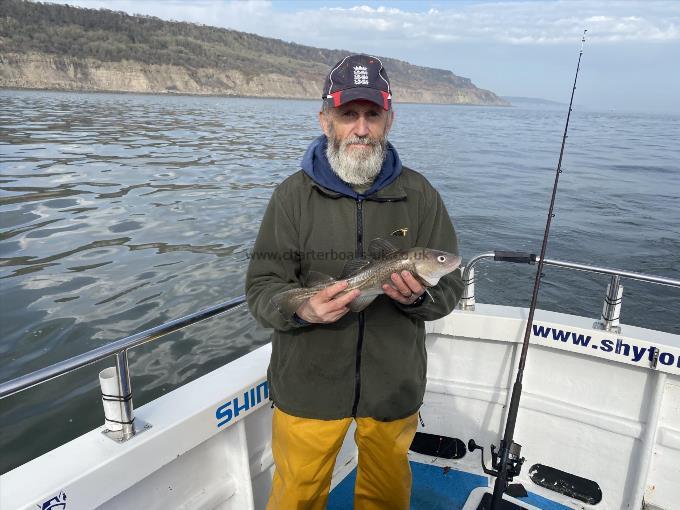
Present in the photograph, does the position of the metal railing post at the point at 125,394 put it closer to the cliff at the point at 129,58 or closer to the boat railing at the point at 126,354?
the boat railing at the point at 126,354

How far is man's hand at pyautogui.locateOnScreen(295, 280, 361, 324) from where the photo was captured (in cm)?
232

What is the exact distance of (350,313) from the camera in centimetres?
270

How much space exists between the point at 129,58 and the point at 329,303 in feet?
453

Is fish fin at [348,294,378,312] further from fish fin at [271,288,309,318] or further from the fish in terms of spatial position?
fish fin at [271,288,309,318]

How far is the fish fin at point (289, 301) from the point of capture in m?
2.44

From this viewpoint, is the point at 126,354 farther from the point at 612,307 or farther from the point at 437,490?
the point at 612,307

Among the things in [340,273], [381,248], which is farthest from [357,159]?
[340,273]

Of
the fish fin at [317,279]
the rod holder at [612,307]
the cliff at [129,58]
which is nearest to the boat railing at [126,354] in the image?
the rod holder at [612,307]

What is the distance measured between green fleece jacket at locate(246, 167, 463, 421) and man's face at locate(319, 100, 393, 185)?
0.14 metres

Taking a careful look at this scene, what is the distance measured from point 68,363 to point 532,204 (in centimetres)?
1914

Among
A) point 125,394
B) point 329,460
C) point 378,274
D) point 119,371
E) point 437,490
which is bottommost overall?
point 437,490

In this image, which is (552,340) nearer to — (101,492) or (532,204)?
(101,492)

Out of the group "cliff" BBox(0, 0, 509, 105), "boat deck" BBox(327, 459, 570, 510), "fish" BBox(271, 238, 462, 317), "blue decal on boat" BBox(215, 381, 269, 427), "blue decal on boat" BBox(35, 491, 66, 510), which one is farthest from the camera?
"cliff" BBox(0, 0, 509, 105)

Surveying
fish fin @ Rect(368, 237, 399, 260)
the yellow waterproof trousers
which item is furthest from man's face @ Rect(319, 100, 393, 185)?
the yellow waterproof trousers
